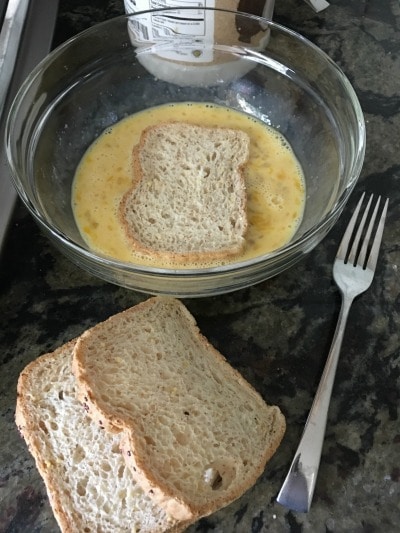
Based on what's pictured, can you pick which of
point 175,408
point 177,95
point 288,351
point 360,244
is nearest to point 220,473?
point 175,408

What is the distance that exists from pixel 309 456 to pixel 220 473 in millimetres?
128

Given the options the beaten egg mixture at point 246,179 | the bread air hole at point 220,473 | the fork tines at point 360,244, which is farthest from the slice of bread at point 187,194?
the bread air hole at point 220,473

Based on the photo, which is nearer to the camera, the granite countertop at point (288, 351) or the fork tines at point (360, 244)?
the granite countertop at point (288, 351)

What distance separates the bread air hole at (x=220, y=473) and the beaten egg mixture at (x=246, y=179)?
0.31m

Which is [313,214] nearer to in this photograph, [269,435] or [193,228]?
[193,228]

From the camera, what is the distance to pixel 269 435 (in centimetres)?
94

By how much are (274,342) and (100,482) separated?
1.11 feet

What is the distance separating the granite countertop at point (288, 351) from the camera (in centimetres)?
92

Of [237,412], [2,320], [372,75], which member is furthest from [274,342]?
[372,75]

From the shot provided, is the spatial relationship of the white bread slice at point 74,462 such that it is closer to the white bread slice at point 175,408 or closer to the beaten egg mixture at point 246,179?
the white bread slice at point 175,408

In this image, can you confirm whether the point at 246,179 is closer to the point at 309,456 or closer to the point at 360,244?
the point at 360,244

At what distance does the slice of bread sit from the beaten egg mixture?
2 centimetres

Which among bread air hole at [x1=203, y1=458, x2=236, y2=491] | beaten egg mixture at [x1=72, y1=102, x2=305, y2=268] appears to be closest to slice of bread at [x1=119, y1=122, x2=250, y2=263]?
beaten egg mixture at [x1=72, y1=102, x2=305, y2=268]

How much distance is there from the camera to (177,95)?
1293 millimetres
